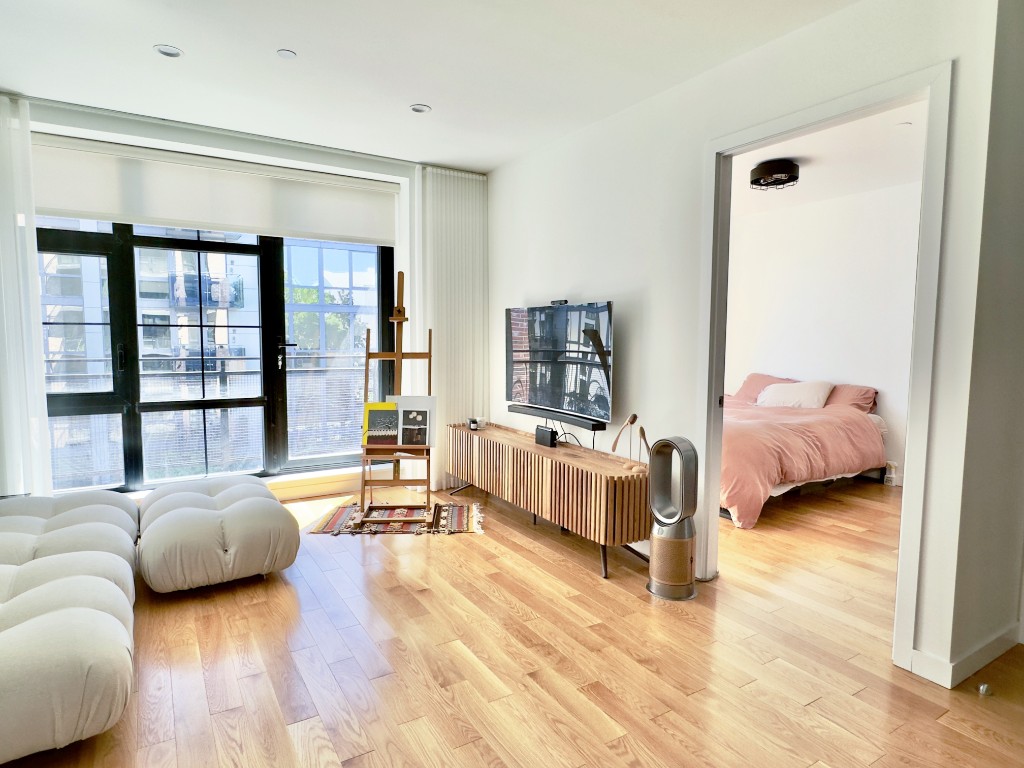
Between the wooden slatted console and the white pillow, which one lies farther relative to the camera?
the white pillow

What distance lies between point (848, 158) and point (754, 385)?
2.57m

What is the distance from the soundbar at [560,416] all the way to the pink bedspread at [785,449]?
1009mm

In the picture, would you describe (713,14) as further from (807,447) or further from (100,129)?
(100,129)

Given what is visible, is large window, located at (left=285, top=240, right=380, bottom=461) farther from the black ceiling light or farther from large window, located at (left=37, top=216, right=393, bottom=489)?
the black ceiling light

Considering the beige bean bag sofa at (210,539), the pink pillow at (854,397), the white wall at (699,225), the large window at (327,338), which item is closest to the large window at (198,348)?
the large window at (327,338)

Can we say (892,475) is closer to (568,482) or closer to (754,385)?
(754,385)

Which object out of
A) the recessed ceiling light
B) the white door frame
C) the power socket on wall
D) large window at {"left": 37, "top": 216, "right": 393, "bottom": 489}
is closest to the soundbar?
the white door frame

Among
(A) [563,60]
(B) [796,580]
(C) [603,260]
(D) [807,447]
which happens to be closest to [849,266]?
(D) [807,447]

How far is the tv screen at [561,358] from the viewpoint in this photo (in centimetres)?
351

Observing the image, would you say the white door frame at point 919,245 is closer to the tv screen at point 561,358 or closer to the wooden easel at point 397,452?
the tv screen at point 561,358

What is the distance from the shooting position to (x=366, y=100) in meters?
3.36

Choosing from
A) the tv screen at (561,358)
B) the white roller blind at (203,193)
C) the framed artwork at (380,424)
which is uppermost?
the white roller blind at (203,193)

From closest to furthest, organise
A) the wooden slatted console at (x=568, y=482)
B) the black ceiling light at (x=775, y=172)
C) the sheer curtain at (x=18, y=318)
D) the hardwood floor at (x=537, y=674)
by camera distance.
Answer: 1. the hardwood floor at (x=537, y=674)
2. the wooden slatted console at (x=568, y=482)
3. the sheer curtain at (x=18, y=318)
4. the black ceiling light at (x=775, y=172)

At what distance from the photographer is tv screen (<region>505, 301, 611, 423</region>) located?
3514 mm
